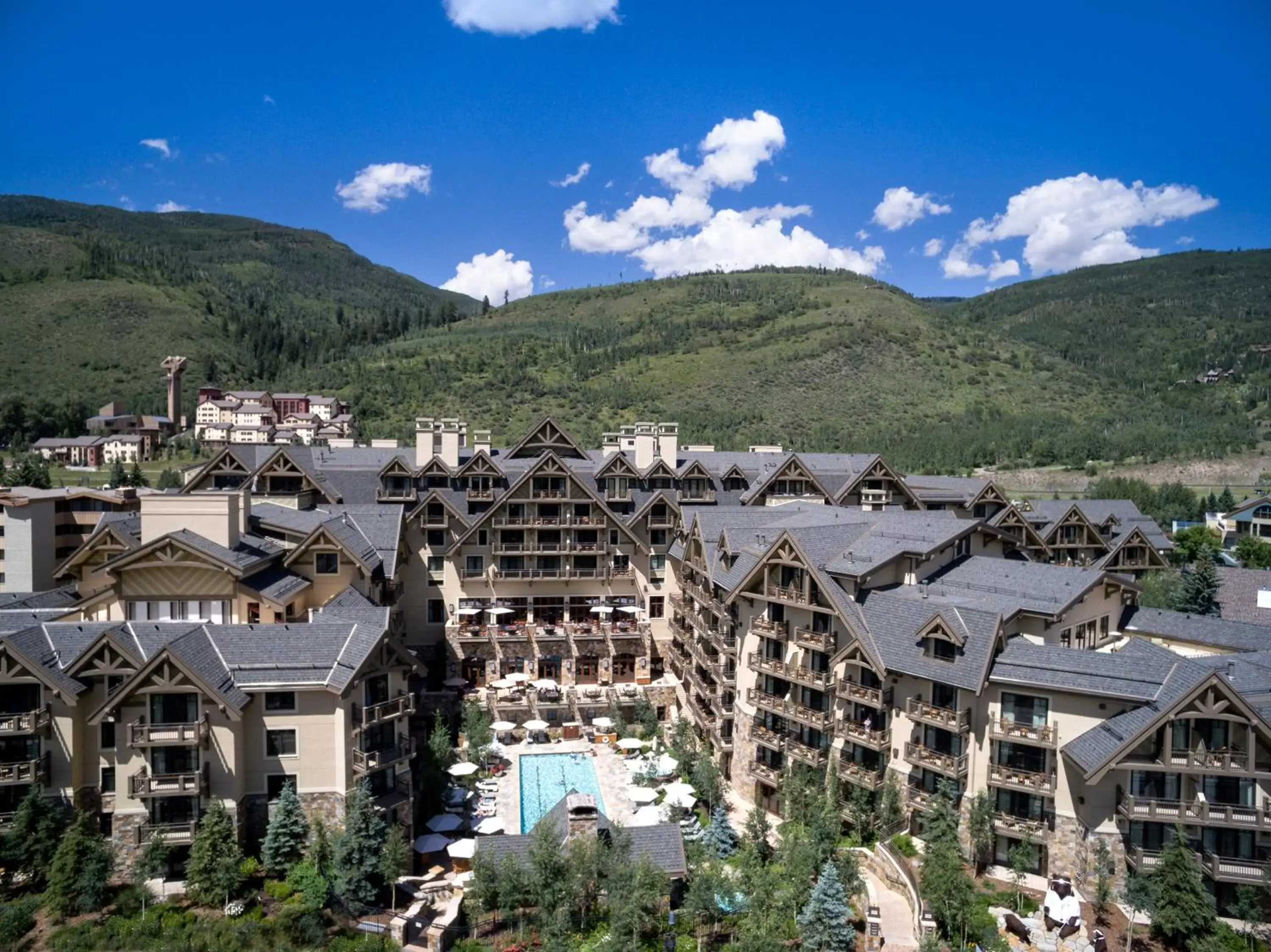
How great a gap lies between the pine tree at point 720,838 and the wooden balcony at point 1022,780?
31.5 feet

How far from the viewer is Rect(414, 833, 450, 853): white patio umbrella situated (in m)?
30.1

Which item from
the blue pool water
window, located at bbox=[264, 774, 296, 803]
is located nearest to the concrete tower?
the blue pool water

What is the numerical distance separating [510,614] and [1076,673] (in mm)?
32198

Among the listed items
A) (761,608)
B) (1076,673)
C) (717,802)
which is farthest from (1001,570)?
(717,802)

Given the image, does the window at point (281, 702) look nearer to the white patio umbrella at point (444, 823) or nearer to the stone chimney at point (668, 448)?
the white patio umbrella at point (444, 823)

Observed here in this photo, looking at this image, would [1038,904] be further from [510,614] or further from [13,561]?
[13,561]

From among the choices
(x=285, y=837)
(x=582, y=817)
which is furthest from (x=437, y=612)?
(x=582, y=817)

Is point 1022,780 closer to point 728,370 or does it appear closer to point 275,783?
point 275,783

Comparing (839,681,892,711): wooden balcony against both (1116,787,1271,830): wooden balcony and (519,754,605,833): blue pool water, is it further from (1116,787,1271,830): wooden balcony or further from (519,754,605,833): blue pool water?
(519,754,605,833): blue pool water

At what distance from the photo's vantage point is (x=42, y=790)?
27188mm

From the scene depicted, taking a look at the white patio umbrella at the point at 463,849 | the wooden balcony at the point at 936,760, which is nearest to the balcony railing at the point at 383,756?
the white patio umbrella at the point at 463,849

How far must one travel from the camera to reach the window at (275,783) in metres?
28.1

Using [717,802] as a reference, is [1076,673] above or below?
above

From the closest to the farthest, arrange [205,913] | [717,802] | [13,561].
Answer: [205,913]
[717,802]
[13,561]
